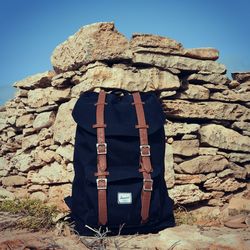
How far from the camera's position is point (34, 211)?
15.7 ft

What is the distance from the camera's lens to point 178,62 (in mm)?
5316

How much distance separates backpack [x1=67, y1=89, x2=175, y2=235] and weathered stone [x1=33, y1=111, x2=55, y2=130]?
184cm

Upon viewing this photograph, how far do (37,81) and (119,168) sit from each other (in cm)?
306

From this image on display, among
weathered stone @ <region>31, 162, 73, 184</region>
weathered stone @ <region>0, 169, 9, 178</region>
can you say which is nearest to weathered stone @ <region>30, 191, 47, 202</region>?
weathered stone @ <region>31, 162, 73, 184</region>

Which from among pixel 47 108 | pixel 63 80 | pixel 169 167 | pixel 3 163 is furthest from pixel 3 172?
pixel 169 167

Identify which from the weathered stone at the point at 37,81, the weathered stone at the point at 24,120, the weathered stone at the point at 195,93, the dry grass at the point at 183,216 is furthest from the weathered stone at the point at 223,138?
the weathered stone at the point at 24,120

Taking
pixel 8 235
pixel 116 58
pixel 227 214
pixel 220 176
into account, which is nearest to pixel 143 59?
pixel 116 58

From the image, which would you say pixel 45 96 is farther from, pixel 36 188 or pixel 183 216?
pixel 183 216

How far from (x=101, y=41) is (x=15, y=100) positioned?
2632mm

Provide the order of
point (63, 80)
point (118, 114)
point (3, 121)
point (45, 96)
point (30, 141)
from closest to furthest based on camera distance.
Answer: point (118, 114) → point (63, 80) → point (45, 96) → point (30, 141) → point (3, 121)

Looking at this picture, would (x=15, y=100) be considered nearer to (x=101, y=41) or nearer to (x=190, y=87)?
(x=101, y=41)

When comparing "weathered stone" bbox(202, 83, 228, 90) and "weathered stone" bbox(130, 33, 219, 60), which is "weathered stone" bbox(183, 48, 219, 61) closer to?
"weathered stone" bbox(130, 33, 219, 60)

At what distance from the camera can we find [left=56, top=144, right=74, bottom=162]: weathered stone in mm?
5055

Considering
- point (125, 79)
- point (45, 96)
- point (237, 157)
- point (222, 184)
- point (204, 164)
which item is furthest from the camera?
point (45, 96)
